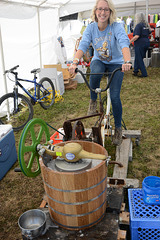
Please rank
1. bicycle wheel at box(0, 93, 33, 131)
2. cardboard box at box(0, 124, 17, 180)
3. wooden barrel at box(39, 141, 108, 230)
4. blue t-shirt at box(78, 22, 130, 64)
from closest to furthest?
wooden barrel at box(39, 141, 108, 230), blue t-shirt at box(78, 22, 130, 64), cardboard box at box(0, 124, 17, 180), bicycle wheel at box(0, 93, 33, 131)

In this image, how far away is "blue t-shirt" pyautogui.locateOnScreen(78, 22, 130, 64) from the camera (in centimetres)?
281

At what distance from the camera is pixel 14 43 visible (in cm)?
560

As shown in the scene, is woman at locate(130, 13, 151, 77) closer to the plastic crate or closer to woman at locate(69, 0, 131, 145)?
woman at locate(69, 0, 131, 145)

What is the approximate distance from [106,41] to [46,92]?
120 inches

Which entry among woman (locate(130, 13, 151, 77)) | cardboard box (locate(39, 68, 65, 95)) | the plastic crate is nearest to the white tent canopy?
cardboard box (locate(39, 68, 65, 95))

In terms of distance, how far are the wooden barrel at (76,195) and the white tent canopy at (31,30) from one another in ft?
12.4

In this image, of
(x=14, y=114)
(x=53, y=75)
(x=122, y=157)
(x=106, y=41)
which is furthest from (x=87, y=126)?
(x=53, y=75)

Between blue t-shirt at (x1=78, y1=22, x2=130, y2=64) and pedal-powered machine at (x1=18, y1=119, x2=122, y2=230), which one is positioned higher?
blue t-shirt at (x1=78, y1=22, x2=130, y2=64)

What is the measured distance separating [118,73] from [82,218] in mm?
1858

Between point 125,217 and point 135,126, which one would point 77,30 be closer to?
point 135,126

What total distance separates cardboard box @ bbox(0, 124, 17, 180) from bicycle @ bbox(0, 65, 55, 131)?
119 cm

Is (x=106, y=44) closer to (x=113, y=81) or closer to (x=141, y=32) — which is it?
(x=113, y=81)

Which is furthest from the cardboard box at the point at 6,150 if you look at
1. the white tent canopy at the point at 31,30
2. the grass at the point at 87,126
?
the white tent canopy at the point at 31,30

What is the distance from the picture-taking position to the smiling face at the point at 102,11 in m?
2.65
